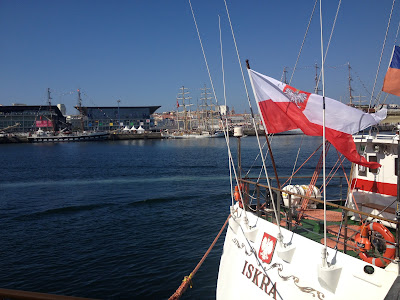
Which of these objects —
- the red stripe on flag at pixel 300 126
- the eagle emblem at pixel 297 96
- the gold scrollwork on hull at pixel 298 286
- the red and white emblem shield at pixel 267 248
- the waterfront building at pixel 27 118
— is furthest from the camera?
the waterfront building at pixel 27 118

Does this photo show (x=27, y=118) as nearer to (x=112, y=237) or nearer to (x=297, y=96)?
(x=112, y=237)

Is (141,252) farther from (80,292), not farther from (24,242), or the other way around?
(24,242)

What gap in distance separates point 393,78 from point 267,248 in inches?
213

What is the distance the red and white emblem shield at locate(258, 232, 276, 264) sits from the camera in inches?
296

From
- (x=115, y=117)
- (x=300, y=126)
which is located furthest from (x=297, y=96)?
(x=115, y=117)

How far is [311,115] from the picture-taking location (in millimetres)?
8016

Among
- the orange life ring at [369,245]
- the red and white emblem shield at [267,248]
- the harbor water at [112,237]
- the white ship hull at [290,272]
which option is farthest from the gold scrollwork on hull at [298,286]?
the harbor water at [112,237]

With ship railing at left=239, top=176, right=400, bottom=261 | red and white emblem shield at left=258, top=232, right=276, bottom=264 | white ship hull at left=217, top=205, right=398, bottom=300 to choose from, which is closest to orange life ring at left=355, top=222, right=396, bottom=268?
ship railing at left=239, top=176, right=400, bottom=261

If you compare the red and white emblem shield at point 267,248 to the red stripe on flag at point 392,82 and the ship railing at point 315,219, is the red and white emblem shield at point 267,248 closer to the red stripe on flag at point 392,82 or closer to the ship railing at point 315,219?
the ship railing at point 315,219

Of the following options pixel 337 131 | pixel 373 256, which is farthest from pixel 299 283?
pixel 337 131

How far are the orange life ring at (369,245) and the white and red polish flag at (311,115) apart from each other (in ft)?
5.69

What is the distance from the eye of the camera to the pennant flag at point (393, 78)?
331 inches

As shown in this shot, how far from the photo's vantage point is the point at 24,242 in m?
16.5

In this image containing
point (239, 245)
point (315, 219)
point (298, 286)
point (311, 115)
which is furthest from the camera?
point (239, 245)
